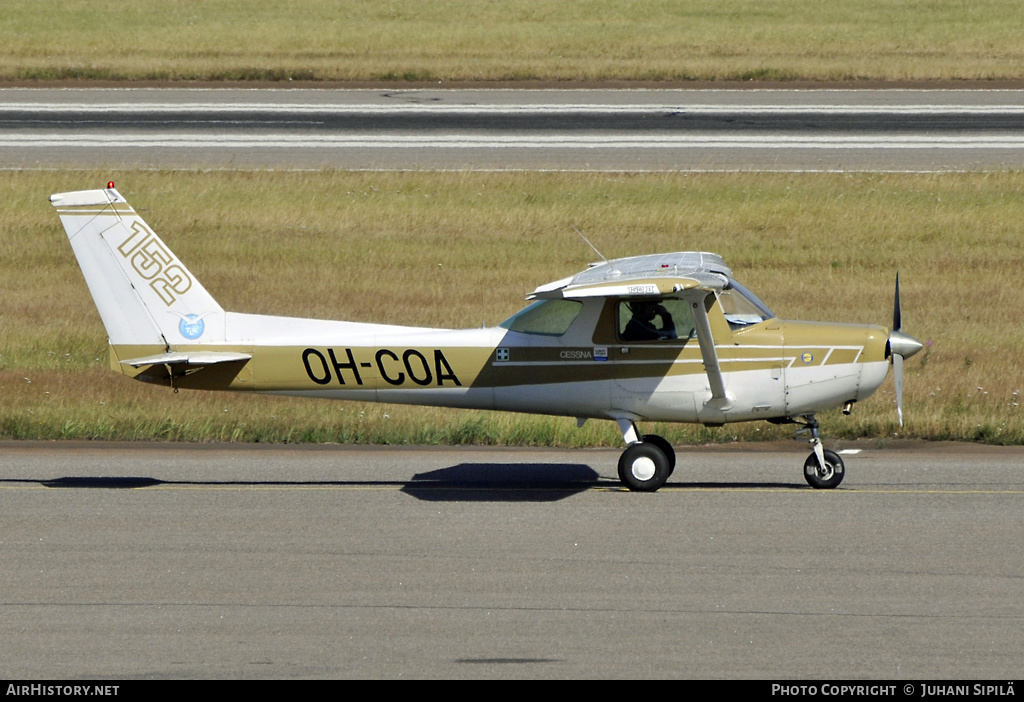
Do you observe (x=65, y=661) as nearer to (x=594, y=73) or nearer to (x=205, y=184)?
(x=205, y=184)

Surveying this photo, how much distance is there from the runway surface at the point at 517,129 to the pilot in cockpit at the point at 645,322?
1842 cm

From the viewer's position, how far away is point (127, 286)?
1189cm

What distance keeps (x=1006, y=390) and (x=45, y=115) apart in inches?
1110

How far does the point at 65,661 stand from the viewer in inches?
311

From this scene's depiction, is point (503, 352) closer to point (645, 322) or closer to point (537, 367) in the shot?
point (537, 367)

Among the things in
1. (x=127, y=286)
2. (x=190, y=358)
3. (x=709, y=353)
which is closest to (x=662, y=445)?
(x=709, y=353)

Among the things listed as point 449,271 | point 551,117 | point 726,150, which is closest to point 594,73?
point 551,117

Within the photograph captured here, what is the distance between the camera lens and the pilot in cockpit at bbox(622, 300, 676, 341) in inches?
465

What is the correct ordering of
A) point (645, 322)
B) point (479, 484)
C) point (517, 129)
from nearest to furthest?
point (645, 322) → point (479, 484) → point (517, 129)

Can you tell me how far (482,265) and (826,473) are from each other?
1210cm

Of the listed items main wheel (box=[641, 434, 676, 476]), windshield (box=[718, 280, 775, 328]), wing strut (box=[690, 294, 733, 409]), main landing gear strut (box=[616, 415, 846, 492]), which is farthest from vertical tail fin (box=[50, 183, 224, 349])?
windshield (box=[718, 280, 775, 328])

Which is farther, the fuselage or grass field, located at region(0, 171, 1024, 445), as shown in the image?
grass field, located at region(0, 171, 1024, 445)

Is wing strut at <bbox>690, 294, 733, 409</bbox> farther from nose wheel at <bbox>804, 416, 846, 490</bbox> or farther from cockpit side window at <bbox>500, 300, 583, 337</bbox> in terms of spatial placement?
cockpit side window at <bbox>500, 300, 583, 337</bbox>

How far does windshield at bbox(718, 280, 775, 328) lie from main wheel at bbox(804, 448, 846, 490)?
146 centimetres
